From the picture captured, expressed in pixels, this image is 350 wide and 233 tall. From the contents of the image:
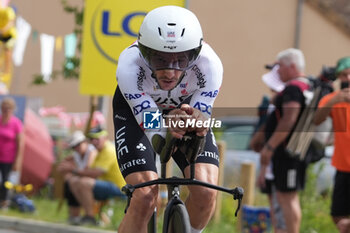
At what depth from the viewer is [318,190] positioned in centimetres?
1162

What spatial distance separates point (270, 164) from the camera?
8750 mm

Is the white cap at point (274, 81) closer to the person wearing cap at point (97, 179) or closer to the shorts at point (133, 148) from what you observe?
the person wearing cap at point (97, 179)

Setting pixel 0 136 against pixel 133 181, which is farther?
pixel 0 136

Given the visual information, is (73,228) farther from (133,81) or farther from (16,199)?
(133,81)

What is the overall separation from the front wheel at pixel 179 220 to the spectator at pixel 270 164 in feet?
11.9

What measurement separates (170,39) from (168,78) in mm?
261

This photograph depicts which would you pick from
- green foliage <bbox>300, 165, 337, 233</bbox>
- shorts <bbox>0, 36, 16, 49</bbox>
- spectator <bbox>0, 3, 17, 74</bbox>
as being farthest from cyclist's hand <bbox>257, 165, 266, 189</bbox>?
shorts <bbox>0, 36, 16, 49</bbox>

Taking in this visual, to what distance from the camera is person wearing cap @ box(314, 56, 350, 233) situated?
307 inches

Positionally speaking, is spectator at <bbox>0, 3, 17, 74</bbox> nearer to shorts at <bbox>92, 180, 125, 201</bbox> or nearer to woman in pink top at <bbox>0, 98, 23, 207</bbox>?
woman in pink top at <bbox>0, 98, 23, 207</bbox>

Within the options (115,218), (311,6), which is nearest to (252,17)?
(311,6)

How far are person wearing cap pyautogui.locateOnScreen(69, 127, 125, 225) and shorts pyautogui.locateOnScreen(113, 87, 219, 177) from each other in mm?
5836

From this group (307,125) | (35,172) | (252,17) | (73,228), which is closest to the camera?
(307,125)

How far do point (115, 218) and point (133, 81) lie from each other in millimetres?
6380

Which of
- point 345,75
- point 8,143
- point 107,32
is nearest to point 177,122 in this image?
point 345,75
